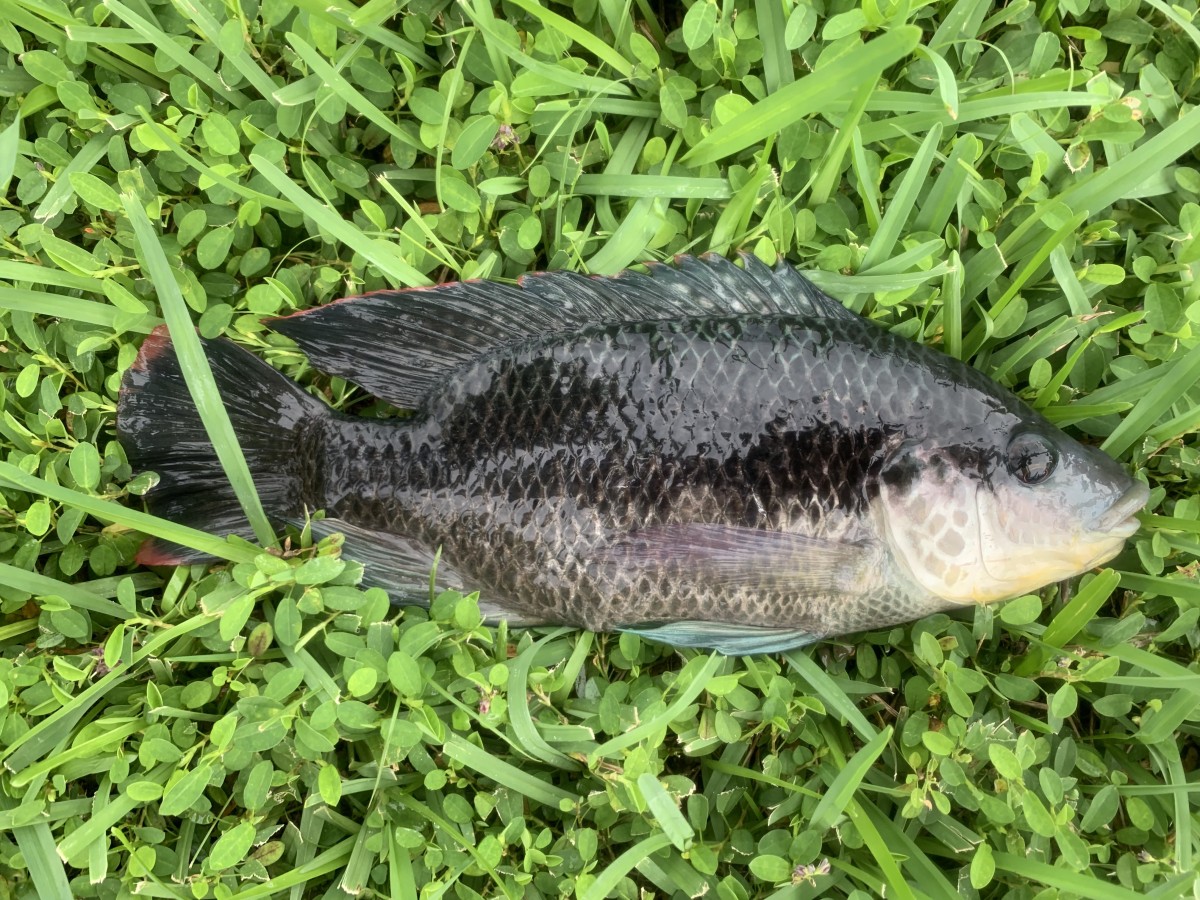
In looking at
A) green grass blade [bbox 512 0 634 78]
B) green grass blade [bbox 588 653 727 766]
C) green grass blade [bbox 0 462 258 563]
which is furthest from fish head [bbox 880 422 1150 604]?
green grass blade [bbox 0 462 258 563]

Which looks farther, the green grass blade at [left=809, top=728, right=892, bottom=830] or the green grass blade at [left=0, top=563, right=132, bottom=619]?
the green grass blade at [left=0, top=563, right=132, bottom=619]

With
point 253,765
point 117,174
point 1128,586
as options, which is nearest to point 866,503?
point 1128,586

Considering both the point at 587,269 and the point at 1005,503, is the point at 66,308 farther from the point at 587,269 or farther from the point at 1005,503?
the point at 1005,503

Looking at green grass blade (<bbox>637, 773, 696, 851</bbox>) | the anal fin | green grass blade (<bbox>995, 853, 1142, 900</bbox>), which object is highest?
the anal fin

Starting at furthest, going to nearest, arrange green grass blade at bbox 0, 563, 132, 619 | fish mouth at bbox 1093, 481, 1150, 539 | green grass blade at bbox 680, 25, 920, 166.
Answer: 1. green grass blade at bbox 0, 563, 132, 619
2. fish mouth at bbox 1093, 481, 1150, 539
3. green grass blade at bbox 680, 25, 920, 166

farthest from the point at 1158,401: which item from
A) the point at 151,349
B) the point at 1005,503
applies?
the point at 151,349

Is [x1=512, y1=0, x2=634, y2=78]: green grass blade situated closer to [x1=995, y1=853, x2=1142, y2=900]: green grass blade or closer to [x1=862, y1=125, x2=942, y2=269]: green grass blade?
[x1=862, y1=125, x2=942, y2=269]: green grass blade

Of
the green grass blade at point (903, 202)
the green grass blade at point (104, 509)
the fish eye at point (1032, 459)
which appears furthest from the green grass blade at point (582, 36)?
the green grass blade at point (104, 509)

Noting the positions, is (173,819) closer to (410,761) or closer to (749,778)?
(410,761)

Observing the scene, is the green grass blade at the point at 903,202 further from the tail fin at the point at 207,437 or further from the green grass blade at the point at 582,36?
the tail fin at the point at 207,437
